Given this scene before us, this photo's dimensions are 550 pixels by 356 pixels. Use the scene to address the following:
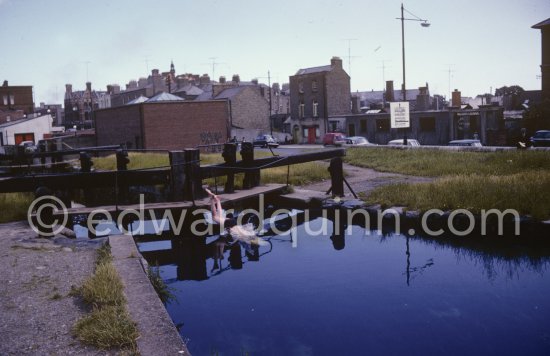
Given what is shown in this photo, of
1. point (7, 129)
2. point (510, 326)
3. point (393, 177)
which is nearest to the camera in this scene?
point (510, 326)

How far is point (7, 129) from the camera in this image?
54438 mm

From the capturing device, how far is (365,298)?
7176mm

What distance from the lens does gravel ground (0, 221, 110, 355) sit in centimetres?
449

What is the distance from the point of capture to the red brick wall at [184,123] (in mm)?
38250

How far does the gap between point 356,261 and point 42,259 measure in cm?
557

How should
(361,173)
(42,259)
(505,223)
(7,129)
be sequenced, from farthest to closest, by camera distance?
1. (7,129)
2. (361,173)
3. (505,223)
4. (42,259)

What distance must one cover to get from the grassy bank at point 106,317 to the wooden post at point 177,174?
4.46m

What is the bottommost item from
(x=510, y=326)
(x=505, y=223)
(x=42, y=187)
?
(x=510, y=326)

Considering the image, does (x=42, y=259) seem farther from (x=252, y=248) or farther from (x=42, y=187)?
(x=252, y=248)

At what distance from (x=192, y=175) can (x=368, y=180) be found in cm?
772

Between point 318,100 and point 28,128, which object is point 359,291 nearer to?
point 318,100

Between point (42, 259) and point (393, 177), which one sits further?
point (393, 177)

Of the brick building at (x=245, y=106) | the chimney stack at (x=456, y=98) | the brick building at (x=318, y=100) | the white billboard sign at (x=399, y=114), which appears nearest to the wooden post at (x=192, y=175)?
the white billboard sign at (x=399, y=114)

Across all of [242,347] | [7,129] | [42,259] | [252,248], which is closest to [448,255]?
[252,248]
